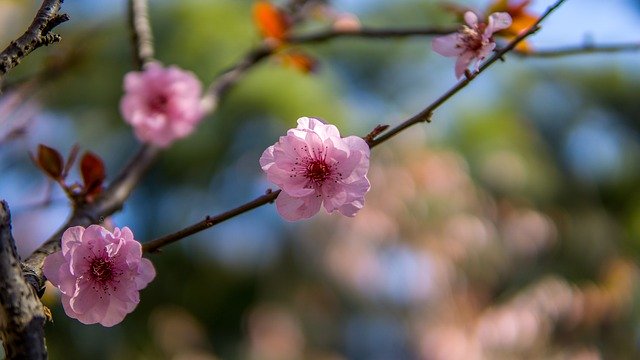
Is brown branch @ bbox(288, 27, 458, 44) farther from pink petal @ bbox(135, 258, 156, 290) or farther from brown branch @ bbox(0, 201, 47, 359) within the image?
brown branch @ bbox(0, 201, 47, 359)

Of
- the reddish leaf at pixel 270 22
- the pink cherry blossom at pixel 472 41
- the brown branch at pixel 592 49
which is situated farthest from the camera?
the reddish leaf at pixel 270 22

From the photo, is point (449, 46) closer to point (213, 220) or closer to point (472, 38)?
point (472, 38)

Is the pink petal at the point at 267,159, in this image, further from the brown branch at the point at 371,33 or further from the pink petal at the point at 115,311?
the brown branch at the point at 371,33

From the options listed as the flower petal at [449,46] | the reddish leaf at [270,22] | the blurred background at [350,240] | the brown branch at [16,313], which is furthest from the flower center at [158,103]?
the blurred background at [350,240]

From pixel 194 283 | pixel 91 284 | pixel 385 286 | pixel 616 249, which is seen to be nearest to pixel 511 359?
pixel 385 286

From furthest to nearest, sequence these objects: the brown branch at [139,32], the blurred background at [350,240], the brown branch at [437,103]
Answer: the blurred background at [350,240] → the brown branch at [139,32] → the brown branch at [437,103]

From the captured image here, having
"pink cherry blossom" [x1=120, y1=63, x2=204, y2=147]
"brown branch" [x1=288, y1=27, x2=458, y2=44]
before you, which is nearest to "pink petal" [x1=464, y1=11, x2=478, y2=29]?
"brown branch" [x1=288, y1=27, x2=458, y2=44]
